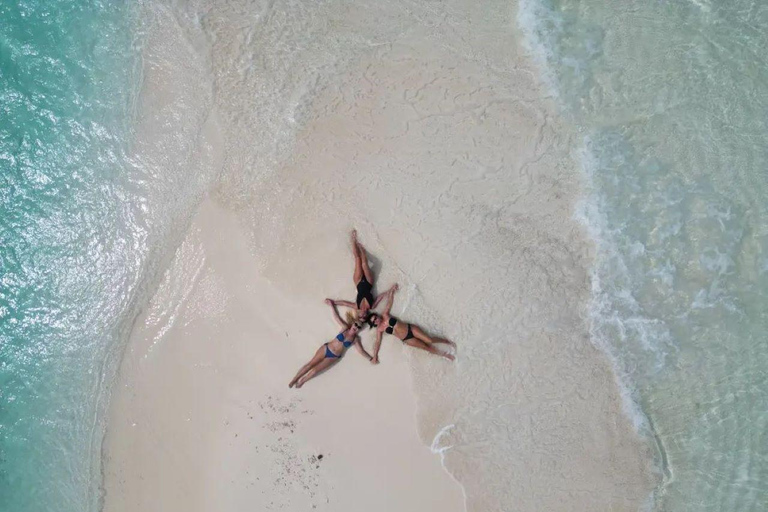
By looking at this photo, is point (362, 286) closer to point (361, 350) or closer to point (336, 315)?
point (336, 315)

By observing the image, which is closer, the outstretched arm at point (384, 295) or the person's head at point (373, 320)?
the person's head at point (373, 320)

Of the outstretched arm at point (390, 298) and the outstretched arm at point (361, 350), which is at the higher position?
the outstretched arm at point (390, 298)

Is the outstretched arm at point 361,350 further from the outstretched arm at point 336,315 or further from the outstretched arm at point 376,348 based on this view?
the outstretched arm at point 336,315

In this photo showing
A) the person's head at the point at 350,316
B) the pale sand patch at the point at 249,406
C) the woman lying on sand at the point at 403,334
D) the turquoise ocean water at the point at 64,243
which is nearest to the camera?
the woman lying on sand at the point at 403,334

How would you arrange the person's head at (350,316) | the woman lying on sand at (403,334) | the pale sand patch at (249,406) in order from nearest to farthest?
the woman lying on sand at (403,334) → the pale sand patch at (249,406) → the person's head at (350,316)

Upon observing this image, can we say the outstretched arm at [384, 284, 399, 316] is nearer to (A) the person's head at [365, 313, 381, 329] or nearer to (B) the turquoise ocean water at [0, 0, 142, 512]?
(A) the person's head at [365, 313, 381, 329]

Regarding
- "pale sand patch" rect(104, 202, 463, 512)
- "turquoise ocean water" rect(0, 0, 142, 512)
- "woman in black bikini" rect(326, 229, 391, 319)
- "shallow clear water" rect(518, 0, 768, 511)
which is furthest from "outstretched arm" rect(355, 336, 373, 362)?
"turquoise ocean water" rect(0, 0, 142, 512)

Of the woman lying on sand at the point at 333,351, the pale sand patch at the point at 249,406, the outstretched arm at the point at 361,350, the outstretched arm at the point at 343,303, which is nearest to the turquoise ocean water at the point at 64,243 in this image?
the pale sand patch at the point at 249,406

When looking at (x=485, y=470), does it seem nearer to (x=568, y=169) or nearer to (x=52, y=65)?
(x=568, y=169)
